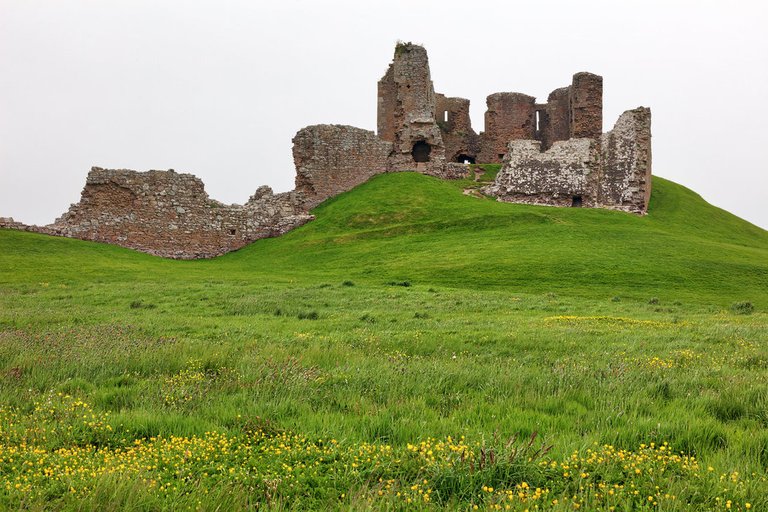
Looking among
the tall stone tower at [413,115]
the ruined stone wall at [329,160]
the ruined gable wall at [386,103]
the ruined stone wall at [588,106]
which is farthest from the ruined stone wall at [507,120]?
the ruined stone wall at [329,160]

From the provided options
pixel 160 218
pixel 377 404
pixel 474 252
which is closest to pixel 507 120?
pixel 474 252

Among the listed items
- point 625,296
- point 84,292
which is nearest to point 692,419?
point 625,296

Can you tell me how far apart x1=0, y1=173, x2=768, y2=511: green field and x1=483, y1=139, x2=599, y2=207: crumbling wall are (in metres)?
23.0

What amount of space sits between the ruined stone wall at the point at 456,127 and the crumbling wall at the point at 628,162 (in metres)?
17.2

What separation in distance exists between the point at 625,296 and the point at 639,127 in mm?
24939

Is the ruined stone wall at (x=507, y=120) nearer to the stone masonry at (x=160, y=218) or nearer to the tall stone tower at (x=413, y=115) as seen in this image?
the tall stone tower at (x=413, y=115)

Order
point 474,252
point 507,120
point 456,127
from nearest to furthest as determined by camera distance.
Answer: point 474,252
point 507,120
point 456,127

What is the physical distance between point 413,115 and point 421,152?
330 centimetres

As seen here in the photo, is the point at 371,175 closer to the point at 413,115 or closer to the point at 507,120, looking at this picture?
the point at 413,115

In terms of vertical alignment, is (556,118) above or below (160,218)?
above

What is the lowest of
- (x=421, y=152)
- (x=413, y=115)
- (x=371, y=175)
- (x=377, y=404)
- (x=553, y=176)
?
(x=377, y=404)

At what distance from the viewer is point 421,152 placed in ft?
154

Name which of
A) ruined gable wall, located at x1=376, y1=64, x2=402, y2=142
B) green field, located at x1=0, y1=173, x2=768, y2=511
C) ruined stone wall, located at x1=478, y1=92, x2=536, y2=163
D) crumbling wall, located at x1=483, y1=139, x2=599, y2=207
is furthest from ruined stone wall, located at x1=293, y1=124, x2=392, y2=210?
green field, located at x1=0, y1=173, x2=768, y2=511

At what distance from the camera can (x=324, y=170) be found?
4191cm
